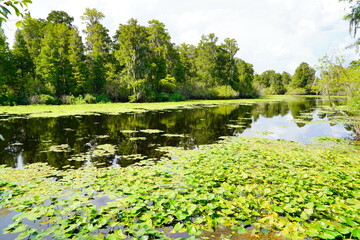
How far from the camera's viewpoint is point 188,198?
5.13m

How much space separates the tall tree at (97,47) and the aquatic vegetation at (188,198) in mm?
36455

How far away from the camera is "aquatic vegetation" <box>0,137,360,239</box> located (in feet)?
13.1

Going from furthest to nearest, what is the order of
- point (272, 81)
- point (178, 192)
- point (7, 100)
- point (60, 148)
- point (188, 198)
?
point (272, 81) → point (7, 100) → point (60, 148) → point (178, 192) → point (188, 198)

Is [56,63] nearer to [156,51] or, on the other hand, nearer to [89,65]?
[89,65]

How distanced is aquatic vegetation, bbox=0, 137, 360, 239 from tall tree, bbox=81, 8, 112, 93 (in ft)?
120

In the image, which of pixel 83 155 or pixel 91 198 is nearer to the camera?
pixel 91 198

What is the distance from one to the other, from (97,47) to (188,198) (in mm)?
45269

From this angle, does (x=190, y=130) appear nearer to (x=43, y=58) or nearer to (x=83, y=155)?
(x=83, y=155)

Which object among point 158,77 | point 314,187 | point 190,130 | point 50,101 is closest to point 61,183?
point 314,187

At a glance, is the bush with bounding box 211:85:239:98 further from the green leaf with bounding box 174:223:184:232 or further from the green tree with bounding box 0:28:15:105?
the green leaf with bounding box 174:223:184:232

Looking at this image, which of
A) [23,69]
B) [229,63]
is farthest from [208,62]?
[23,69]

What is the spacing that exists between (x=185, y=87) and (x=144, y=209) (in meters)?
48.7

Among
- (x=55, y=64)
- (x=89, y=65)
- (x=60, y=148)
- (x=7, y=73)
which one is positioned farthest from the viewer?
(x=89, y=65)

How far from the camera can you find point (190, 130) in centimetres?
1557
